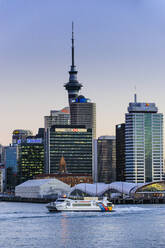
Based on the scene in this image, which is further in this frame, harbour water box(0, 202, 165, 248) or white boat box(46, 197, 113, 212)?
white boat box(46, 197, 113, 212)

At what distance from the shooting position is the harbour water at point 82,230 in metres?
105

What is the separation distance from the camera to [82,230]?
124 metres

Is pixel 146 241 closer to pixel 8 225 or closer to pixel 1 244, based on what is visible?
pixel 1 244

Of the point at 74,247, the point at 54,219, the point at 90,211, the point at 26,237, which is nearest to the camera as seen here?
the point at 74,247

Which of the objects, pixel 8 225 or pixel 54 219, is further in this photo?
pixel 54 219

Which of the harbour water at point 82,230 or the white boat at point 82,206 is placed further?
the white boat at point 82,206

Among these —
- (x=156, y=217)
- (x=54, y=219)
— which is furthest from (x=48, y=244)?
(x=156, y=217)

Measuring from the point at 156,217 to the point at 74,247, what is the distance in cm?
5692

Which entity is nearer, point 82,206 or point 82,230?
point 82,230

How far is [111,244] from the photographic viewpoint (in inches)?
4094

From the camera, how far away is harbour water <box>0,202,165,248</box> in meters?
105

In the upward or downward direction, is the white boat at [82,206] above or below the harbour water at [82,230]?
above

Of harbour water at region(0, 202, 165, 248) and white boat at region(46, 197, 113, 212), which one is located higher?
white boat at region(46, 197, 113, 212)

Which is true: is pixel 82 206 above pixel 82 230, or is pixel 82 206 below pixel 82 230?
above
